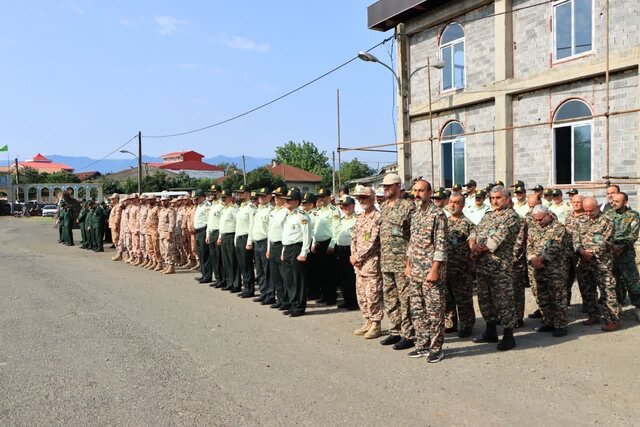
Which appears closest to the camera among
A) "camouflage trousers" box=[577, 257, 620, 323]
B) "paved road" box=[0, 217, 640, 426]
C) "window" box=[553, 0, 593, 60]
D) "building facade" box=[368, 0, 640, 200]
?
"paved road" box=[0, 217, 640, 426]

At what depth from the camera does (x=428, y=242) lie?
5.16 meters

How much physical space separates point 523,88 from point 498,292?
8013 millimetres

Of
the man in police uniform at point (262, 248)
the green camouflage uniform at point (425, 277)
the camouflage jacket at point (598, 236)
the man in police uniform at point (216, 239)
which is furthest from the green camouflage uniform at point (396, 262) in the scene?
the man in police uniform at point (216, 239)

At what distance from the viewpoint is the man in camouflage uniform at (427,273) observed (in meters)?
5.12

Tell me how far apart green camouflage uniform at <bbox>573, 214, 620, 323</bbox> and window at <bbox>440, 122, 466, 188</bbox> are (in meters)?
7.70

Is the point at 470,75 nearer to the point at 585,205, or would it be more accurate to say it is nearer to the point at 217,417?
the point at 585,205

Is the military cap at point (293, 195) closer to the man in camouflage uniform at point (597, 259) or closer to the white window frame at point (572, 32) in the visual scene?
the man in camouflage uniform at point (597, 259)

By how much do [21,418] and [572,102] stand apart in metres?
11.3

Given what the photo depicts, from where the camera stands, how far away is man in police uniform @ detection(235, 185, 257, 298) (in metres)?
8.87

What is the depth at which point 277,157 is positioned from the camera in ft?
273

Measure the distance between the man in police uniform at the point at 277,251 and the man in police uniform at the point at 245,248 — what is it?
881mm

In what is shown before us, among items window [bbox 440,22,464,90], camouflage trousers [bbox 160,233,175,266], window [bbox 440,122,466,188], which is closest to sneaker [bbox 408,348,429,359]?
camouflage trousers [bbox 160,233,175,266]

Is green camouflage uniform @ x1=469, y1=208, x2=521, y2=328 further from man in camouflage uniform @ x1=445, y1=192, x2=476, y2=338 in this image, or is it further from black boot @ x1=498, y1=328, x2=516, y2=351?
man in camouflage uniform @ x1=445, y1=192, x2=476, y2=338

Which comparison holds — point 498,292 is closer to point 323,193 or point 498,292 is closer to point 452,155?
point 323,193
